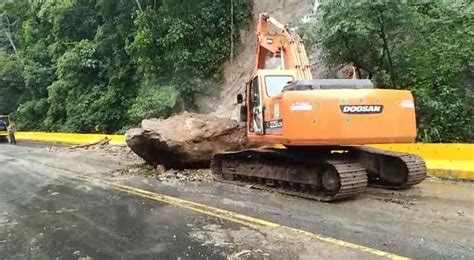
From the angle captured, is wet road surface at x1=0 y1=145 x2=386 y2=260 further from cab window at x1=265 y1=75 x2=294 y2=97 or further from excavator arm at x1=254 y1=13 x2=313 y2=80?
excavator arm at x1=254 y1=13 x2=313 y2=80

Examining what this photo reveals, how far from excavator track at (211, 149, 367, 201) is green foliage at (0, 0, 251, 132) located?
481 inches

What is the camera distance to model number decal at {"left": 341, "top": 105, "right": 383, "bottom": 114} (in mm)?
7227

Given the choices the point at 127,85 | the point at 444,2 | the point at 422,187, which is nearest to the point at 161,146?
the point at 422,187

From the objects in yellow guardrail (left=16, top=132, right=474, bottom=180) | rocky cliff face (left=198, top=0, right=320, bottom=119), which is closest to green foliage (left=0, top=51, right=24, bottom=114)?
rocky cliff face (left=198, top=0, right=320, bottom=119)

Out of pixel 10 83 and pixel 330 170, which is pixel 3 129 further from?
pixel 330 170

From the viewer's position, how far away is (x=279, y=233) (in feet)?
18.9

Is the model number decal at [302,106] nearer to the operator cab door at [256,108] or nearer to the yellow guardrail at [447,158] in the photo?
the operator cab door at [256,108]

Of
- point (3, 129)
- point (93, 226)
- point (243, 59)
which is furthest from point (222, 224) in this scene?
point (3, 129)

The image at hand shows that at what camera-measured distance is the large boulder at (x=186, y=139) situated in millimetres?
11109

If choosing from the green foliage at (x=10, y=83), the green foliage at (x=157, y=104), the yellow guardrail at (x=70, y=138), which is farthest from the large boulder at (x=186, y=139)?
the green foliage at (x=10, y=83)

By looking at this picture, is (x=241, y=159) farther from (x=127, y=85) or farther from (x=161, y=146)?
(x=127, y=85)

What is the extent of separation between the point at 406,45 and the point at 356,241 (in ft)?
28.6

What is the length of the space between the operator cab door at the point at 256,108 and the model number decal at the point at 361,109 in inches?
78.4

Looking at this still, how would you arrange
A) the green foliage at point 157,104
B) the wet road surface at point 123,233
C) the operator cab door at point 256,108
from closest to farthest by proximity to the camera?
the wet road surface at point 123,233 < the operator cab door at point 256,108 < the green foliage at point 157,104
